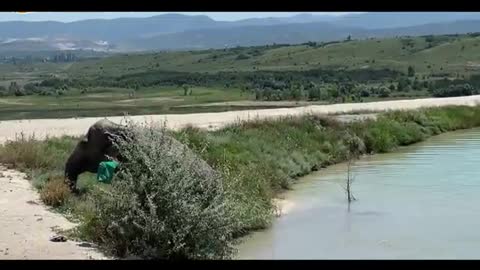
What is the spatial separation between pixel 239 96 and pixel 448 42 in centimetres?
4518

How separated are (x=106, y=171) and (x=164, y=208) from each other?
3288mm

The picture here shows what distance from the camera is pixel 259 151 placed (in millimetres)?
18812

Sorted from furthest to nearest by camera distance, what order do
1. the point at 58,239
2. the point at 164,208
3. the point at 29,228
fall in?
the point at 29,228, the point at 58,239, the point at 164,208

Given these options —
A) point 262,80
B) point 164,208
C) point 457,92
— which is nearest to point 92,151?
A: point 164,208

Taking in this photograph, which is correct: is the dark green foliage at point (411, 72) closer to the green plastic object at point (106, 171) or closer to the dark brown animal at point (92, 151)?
the dark brown animal at point (92, 151)

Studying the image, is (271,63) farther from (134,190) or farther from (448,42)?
(134,190)

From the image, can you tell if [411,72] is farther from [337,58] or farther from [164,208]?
[164,208]

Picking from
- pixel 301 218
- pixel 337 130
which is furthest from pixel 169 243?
pixel 337 130

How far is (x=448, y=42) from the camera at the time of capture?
88438mm

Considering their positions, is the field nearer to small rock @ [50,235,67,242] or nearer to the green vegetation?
the green vegetation

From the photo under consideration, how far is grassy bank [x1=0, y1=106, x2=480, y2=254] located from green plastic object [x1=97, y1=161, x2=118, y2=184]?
0.86 ft

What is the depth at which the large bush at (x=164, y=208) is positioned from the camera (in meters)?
8.16

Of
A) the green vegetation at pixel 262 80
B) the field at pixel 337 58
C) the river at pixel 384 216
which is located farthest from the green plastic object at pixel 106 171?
the field at pixel 337 58

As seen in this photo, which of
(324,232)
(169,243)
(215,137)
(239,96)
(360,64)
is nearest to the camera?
(169,243)
